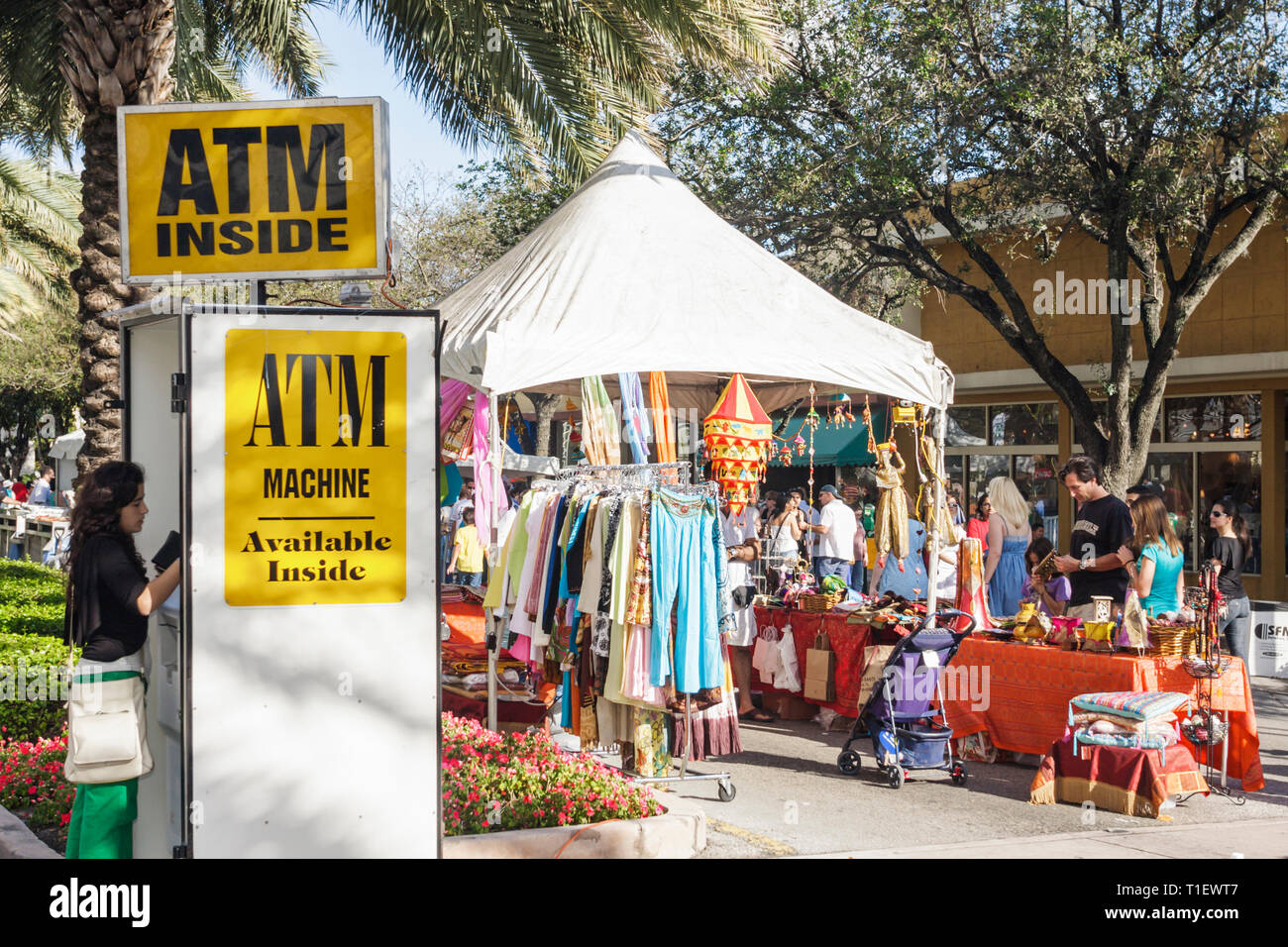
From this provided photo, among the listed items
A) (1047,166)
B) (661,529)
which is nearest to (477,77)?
(661,529)

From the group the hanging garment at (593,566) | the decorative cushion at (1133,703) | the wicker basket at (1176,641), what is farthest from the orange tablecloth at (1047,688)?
the hanging garment at (593,566)

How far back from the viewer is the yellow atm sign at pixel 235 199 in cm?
503

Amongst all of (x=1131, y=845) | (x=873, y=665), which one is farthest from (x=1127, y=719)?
(x=873, y=665)

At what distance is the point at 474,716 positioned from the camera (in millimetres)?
9266

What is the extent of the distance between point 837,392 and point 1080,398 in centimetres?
768

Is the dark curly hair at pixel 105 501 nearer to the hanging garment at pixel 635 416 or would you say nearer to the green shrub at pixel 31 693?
the green shrub at pixel 31 693

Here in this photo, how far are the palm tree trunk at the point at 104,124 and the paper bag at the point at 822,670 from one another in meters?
5.73

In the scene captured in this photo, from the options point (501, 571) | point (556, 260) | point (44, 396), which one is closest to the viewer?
point (501, 571)

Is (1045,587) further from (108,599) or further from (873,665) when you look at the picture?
(108,599)

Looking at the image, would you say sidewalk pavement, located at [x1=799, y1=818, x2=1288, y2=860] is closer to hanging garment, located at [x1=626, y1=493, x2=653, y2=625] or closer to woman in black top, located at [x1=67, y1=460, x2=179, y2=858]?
hanging garment, located at [x1=626, y1=493, x2=653, y2=625]

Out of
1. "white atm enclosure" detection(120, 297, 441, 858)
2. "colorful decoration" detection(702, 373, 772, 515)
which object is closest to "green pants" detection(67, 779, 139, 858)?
"white atm enclosure" detection(120, 297, 441, 858)

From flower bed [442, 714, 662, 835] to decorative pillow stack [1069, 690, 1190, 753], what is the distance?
292 centimetres

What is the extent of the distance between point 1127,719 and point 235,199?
586cm

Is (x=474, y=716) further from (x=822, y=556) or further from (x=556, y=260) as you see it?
(x=822, y=556)
